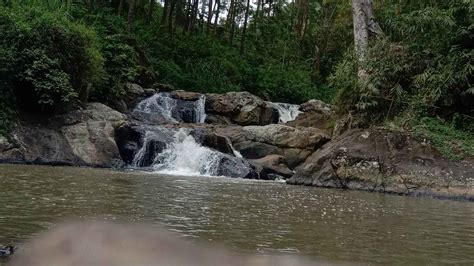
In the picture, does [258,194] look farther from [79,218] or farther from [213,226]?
[79,218]

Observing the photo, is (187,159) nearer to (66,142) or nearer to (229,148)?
(229,148)

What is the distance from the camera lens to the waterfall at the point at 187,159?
14.8 m

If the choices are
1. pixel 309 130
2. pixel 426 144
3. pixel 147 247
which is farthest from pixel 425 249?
pixel 309 130

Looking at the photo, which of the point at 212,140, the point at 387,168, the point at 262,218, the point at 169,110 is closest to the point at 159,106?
the point at 169,110

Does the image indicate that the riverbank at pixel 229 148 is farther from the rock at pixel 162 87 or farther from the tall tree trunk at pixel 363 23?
the tall tree trunk at pixel 363 23

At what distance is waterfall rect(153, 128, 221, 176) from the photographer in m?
14.8

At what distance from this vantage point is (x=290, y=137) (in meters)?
17.9

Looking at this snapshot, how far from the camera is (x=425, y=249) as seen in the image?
178 inches

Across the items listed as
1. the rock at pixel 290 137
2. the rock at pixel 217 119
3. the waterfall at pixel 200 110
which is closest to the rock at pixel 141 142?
the rock at pixel 290 137

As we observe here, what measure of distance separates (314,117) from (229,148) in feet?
23.6

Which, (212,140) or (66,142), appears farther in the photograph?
(212,140)

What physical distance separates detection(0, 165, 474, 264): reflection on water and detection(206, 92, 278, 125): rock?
44.9 feet

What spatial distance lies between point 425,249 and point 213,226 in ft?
6.59

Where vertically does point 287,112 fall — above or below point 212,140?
above
